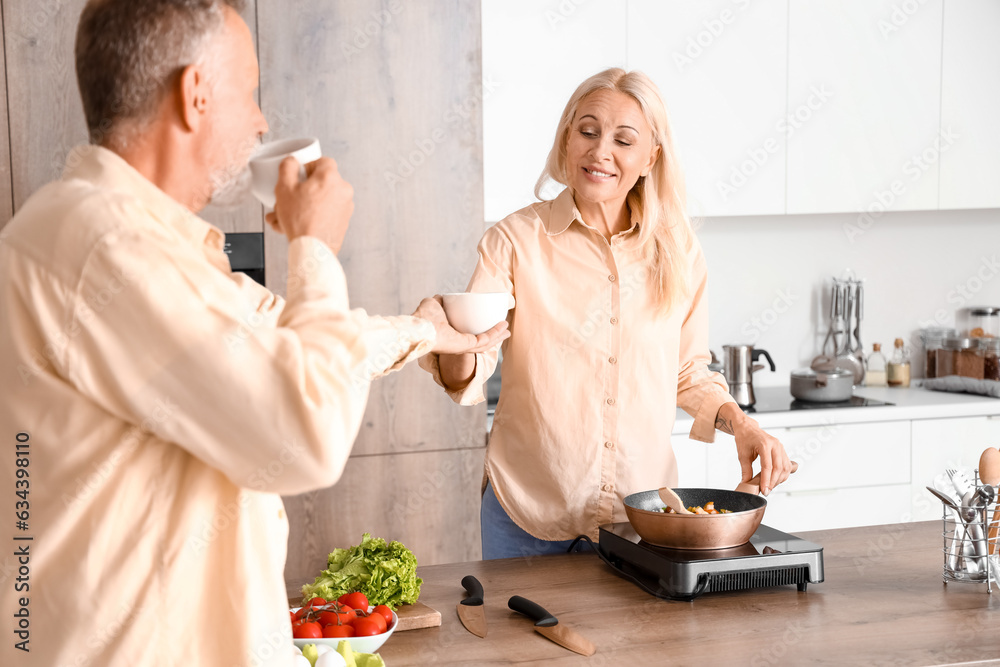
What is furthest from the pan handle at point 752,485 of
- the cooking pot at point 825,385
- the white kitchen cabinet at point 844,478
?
the cooking pot at point 825,385

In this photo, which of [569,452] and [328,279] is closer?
[328,279]

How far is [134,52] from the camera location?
862mm

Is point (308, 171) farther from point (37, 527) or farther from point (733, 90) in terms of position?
point (733, 90)

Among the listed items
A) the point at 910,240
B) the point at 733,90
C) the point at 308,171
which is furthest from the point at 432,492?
the point at 910,240

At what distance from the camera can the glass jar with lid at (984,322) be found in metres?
4.01

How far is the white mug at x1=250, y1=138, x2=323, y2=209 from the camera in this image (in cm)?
98

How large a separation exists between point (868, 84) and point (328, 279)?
126 inches

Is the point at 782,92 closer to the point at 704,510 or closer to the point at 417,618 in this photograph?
the point at 704,510

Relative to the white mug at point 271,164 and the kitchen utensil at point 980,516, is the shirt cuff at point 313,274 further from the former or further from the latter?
the kitchen utensil at point 980,516

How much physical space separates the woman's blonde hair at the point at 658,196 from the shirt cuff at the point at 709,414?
0.21 m

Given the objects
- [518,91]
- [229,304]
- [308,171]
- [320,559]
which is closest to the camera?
[229,304]

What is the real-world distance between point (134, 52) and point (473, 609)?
3.11 ft

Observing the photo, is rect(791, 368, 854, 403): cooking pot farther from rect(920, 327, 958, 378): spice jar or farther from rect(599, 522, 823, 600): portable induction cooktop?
rect(599, 522, 823, 600): portable induction cooktop

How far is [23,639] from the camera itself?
0.86 meters
